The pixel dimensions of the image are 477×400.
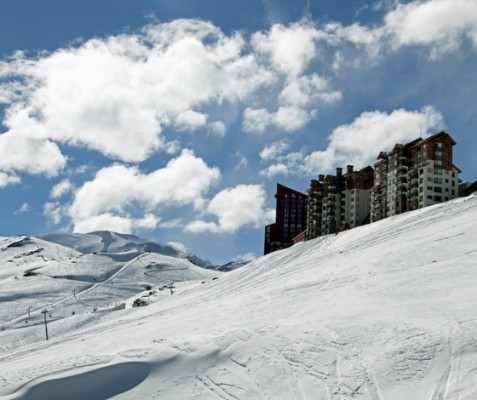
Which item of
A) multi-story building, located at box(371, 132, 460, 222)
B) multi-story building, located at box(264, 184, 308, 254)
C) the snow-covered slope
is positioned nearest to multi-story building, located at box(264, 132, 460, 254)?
multi-story building, located at box(371, 132, 460, 222)

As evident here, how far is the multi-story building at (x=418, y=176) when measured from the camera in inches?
2987

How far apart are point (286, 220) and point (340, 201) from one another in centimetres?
3786

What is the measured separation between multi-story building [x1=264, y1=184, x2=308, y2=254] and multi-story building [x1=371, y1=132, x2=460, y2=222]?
51.5 metres

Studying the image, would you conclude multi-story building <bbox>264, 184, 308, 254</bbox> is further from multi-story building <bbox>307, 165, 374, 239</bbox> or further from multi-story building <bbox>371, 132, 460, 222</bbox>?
multi-story building <bbox>371, 132, 460, 222</bbox>

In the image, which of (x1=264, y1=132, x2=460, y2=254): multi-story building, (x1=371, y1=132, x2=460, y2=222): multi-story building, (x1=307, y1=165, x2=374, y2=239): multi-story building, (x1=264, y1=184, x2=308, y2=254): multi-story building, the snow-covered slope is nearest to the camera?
the snow-covered slope

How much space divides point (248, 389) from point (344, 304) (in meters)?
10.4

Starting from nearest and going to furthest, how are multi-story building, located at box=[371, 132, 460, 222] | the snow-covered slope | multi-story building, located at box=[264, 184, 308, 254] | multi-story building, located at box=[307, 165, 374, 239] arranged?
the snow-covered slope → multi-story building, located at box=[371, 132, 460, 222] → multi-story building, located at box=[307, 165, 374, 239] → multi-story building, located at box=[264, 184, 308, 254]

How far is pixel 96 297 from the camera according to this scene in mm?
89562

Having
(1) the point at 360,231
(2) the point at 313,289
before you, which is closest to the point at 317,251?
(1) the point at 360,231

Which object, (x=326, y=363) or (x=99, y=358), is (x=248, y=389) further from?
(x=99, y=358)

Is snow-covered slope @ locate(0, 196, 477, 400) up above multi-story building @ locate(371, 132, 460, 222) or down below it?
below

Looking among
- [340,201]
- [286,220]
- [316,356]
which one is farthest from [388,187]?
[316,356]

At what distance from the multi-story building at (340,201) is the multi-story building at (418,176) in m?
10.2

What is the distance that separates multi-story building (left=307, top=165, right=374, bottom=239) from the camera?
96.9m
